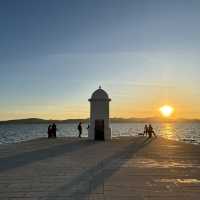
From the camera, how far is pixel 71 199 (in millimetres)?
7145

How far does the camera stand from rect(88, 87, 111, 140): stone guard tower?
92.5 ft

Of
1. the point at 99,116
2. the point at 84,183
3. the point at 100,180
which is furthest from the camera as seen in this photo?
the point at 99,116

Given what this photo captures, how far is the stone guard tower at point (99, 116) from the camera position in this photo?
28.2 meters

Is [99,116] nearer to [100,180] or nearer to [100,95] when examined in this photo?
[100,95]

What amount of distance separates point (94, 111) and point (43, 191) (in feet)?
67.4

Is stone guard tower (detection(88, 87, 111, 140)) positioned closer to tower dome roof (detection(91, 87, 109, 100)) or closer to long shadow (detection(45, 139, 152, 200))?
tower dome roof (detection(91, 87, 109, 100))

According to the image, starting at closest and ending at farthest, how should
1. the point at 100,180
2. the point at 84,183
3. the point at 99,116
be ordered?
the point at 84,183, the point at 100,180, the point at 99,116

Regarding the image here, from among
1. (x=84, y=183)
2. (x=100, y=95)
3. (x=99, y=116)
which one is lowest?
(x=84, y=183)

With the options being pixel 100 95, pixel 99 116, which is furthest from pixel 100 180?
pixel 100 95

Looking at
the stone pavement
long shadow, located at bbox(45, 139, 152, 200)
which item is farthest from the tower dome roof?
long shadow, located at bbox(45, 139, 152, 200)

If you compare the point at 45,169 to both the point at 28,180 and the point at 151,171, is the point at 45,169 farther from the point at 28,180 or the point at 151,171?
the point at 151,171

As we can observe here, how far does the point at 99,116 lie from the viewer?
2825 centimetres

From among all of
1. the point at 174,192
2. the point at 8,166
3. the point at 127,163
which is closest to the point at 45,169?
the point at 8,166

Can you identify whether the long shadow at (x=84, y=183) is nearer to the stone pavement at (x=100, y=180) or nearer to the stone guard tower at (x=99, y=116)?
the stone pavement at (x=100, y=180)
